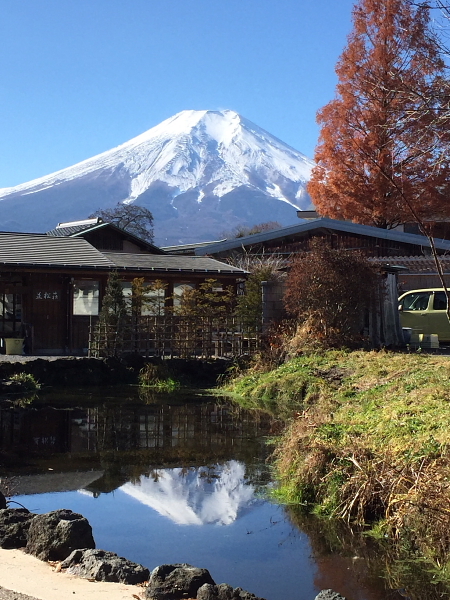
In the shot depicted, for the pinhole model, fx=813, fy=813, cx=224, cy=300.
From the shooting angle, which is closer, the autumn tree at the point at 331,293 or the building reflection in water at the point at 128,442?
the building reflection in water at the point at 128,442

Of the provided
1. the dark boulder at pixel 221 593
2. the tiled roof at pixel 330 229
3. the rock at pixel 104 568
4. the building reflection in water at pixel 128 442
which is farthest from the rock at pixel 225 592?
the tiled roof at pixel 330 229

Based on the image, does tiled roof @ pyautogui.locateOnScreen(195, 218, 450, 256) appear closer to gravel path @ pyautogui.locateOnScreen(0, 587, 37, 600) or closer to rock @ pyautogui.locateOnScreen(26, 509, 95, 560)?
rock @ pyautogui.locateOnScreen(26, 509, 95, 560)

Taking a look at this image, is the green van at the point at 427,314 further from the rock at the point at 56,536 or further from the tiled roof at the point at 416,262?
the rock at the point at 56,536

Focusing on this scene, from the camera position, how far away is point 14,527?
22.5 feet

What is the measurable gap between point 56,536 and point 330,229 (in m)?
24.1

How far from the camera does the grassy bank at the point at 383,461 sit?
698 centimetres

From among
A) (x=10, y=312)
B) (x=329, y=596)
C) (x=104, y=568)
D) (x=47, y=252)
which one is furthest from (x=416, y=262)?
(x=329, y=596)

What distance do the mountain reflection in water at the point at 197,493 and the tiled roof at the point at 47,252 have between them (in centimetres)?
1423

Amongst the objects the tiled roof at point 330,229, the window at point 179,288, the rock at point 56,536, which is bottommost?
the rock at point 56,536

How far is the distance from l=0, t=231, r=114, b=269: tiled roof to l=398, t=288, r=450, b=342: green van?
875 centimetres

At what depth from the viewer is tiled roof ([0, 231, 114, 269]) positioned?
23625mm

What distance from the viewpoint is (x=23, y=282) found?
23781 mm

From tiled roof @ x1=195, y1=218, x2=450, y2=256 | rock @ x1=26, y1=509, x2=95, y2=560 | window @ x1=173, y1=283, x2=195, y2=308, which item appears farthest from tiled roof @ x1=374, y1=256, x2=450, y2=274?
rock @ x1=26, y1=509, x2=95, y2=560

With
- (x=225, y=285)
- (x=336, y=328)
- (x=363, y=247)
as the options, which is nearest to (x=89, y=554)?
(x=336, y=328)
